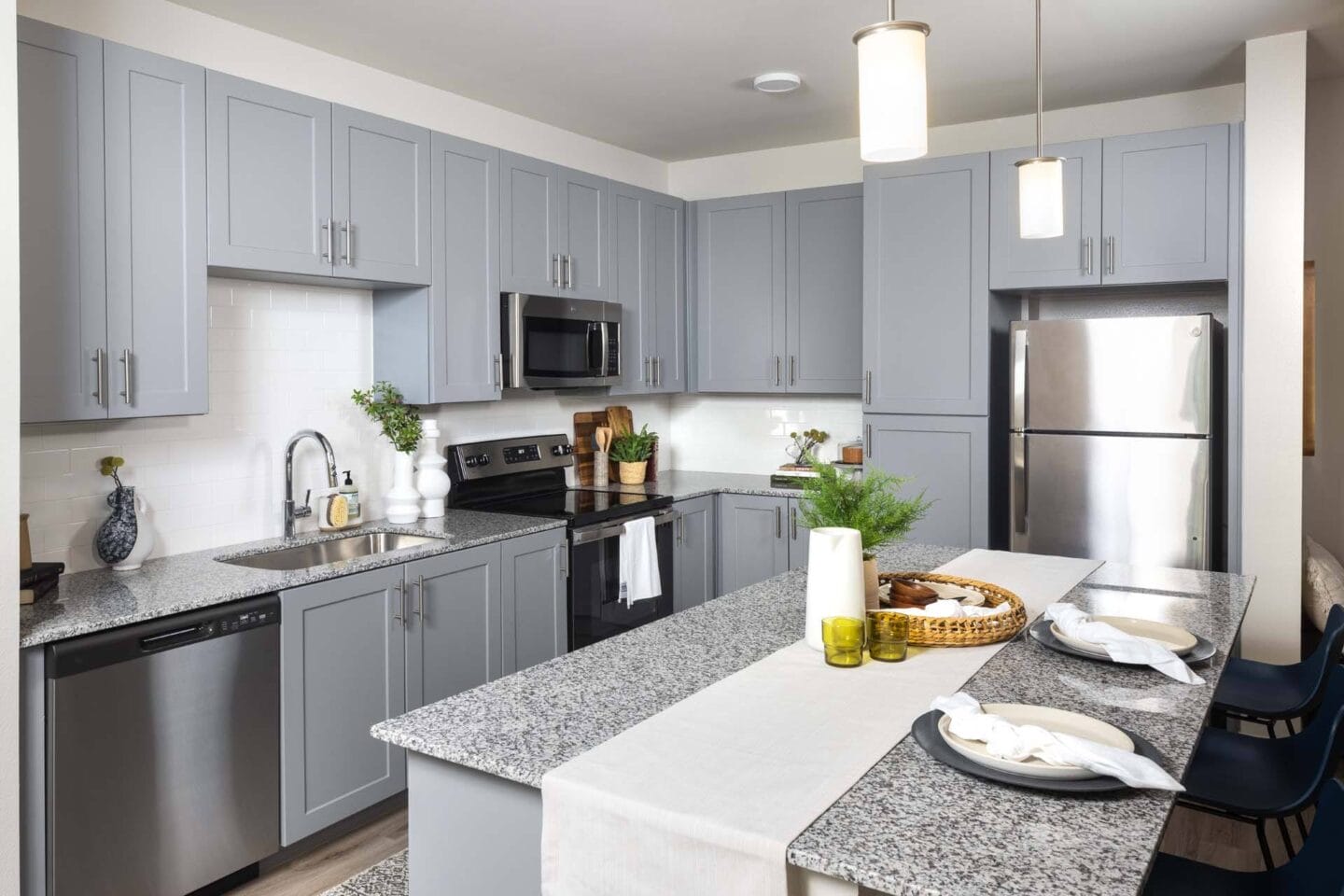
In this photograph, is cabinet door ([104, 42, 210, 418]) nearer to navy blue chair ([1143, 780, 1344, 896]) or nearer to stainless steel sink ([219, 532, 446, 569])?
stainless steel sink ([219, 532, 446, 569])

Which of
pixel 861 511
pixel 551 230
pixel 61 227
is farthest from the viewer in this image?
pixel 551 230

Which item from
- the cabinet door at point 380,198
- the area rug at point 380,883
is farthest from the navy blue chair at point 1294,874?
the cabinet door at point 380,198

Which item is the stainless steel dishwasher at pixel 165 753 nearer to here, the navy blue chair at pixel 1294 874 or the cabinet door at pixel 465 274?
the cabinet door at pixel 465 274

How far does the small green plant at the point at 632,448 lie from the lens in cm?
482

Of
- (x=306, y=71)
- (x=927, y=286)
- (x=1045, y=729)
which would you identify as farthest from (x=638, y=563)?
(x=1045, y=729)

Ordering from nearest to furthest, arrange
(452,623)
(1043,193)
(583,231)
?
→ (1043,193) < (452,623) < (583,231)

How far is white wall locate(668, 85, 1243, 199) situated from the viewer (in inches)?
159

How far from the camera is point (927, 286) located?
4133 mm

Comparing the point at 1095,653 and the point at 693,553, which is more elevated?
the point at 1095,653

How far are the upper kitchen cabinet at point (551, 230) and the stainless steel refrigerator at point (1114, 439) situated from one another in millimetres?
1823

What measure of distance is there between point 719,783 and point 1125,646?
951 mm

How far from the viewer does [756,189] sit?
5.12m

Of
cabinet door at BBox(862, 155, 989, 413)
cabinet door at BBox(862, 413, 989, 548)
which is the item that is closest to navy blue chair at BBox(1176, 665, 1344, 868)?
cabinet door at BBox(862, 413, 989, 548)

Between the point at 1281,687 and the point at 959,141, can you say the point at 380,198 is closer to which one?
the point at 959,141
